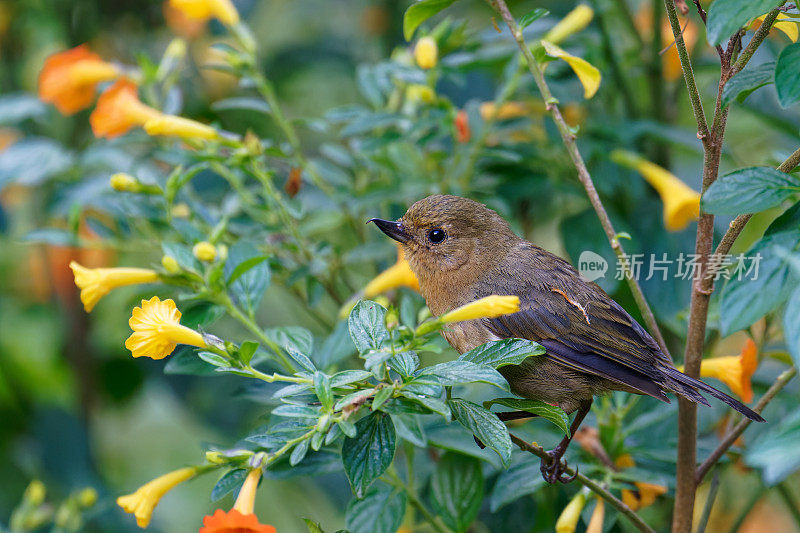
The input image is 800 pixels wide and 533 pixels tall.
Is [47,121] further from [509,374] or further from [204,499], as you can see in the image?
[509,374]

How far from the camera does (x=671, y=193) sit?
2068 millimetres

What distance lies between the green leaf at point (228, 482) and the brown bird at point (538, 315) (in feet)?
1.68

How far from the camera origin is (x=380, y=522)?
1.45 meters

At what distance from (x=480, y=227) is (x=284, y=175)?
869 mm

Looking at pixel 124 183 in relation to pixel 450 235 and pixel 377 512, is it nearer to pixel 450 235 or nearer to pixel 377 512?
pixel 450 235

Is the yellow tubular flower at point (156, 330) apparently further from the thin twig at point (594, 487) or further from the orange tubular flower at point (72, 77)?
the orange tubular flower at point (72, 77)

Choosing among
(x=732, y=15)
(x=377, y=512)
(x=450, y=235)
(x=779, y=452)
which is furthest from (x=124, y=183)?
(x=779, y=452)

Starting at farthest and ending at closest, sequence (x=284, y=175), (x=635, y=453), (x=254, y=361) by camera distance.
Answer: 1. (x=284, y=175)
2. (x=635, y=453)
3. (x=254, y=361)

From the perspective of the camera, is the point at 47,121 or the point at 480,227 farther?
the point at 47,121

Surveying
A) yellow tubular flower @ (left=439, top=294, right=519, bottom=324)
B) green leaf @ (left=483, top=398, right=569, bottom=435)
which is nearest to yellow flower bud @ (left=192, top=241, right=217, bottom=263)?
yellow tubular flower @ (left=439, top=294, right=519, bottom=324)

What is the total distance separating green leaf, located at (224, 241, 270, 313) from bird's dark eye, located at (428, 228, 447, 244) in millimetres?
408

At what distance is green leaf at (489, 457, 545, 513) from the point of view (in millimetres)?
1557

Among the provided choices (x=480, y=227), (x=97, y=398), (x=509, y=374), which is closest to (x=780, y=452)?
(x=509, y=374)

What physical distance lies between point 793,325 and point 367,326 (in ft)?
1.95
